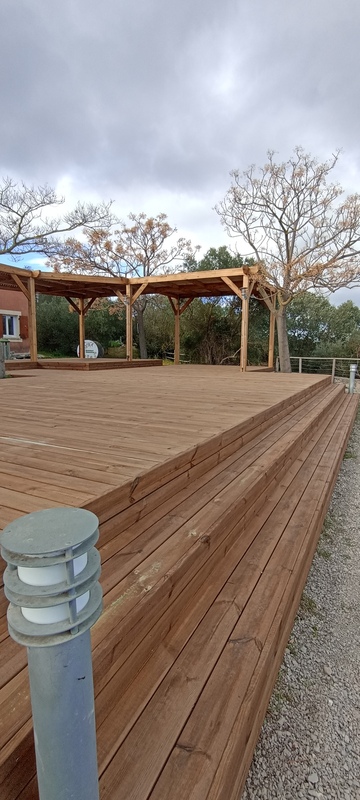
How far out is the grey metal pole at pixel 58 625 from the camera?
49 centimetres

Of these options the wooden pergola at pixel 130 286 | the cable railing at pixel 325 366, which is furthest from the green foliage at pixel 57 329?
the cable railing at pixel 325 366

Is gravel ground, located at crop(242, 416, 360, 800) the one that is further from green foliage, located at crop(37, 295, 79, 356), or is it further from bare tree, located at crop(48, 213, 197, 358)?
green foliage, located at crop(37, 295, 79, 356)

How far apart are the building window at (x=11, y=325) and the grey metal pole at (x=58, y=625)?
18.4 metres

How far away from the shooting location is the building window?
17.3 metres

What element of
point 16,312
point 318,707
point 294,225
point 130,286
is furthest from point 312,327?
point 318,707

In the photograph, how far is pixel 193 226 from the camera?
15586mm

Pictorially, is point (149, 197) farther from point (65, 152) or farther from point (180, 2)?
point (180, 2)

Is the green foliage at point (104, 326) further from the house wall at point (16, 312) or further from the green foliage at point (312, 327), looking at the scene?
the green foliage at point (312, 327)

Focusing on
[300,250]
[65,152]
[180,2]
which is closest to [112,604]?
[180,2]

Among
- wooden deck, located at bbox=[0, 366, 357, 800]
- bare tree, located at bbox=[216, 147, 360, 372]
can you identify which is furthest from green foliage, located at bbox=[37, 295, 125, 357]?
wooden deck, located at bbox=[0, 366, 357, 800]

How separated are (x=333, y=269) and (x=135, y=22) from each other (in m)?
A: 7.46

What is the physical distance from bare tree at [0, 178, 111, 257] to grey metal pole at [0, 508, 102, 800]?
1451cm

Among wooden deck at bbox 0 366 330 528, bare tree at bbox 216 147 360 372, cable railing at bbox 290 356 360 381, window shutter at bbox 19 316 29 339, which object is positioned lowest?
wooden deck at bbox 0 366 330 528

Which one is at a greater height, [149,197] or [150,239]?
[149,197]
